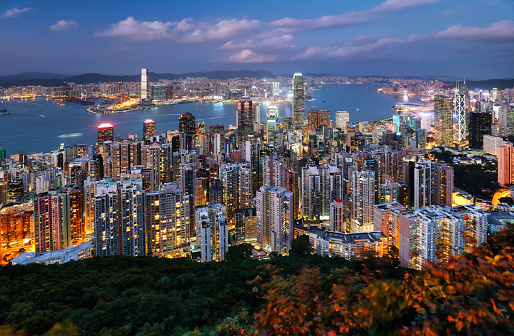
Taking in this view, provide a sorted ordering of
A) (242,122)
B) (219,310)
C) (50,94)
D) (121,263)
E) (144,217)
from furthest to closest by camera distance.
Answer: (50,94), (242,122), (144,217), (121,263), (219,310)

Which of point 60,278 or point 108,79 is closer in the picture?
point 60,278

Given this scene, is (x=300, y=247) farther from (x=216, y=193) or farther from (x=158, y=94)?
(x=158, y=94)

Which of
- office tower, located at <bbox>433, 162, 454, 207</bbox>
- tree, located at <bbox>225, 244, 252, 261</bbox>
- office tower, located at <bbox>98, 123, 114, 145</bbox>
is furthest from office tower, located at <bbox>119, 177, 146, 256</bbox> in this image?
office tower, located at <bbox>98, 123, 114, 145</bbox>

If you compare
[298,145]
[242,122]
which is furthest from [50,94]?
[298,145]

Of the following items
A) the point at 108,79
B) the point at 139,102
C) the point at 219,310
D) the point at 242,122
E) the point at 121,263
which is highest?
the point at 108,79

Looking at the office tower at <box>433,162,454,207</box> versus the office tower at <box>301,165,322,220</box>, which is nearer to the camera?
the office tower at <box>301,165,322,220</box>

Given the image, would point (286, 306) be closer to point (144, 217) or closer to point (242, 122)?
point (144, 217)

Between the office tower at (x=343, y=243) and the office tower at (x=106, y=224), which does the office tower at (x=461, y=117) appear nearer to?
the office tower at (x=343, y=243)

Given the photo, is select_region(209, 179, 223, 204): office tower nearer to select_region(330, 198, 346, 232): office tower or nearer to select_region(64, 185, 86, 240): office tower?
select_region(330, 198, 346, 232): office tower
